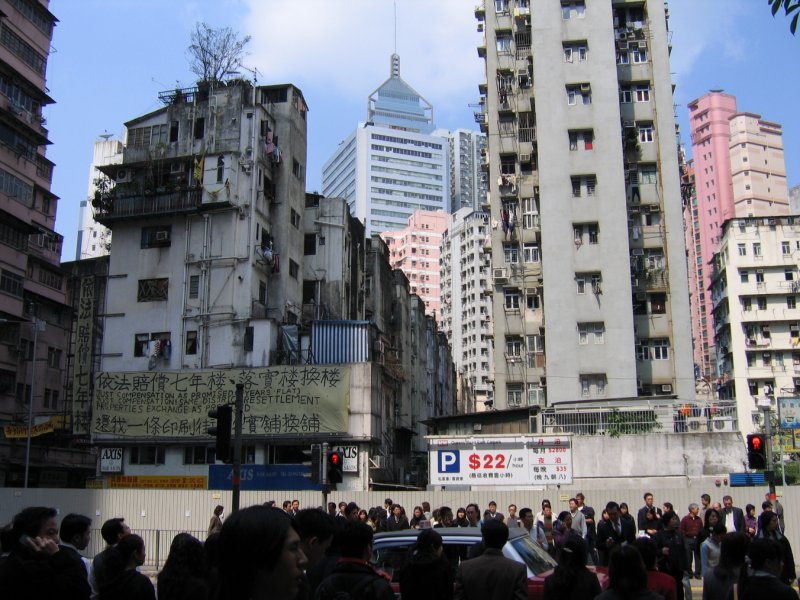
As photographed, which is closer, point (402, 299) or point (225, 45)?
point (225, 45)

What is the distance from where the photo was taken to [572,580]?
7.37 metres

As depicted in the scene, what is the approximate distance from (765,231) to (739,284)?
5.03 metres

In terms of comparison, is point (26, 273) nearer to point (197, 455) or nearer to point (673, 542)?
point (197, 455)

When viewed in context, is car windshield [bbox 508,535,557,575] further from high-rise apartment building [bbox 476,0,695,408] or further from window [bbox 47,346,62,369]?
window [bbox 47,346,62,369]

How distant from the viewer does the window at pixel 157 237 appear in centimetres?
4253

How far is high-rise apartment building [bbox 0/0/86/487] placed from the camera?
149 ft

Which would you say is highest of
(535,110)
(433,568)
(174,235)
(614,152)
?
(535,110)

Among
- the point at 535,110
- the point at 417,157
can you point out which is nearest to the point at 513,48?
the point at 535,110

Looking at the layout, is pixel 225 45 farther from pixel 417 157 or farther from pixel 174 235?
pixel 417 157

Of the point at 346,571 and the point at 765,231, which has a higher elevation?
the point at 765,231

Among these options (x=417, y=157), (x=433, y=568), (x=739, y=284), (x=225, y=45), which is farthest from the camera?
(x=417, y=157)

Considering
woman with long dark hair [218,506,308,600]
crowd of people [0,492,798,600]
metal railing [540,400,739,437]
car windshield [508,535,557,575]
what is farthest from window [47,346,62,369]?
woman with long dark hair [218,506,308,600]

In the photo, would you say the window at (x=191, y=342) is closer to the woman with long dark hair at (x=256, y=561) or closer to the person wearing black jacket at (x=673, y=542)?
the person wearing black jacket at (x=673, y=542)

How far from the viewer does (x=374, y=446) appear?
128 ft
